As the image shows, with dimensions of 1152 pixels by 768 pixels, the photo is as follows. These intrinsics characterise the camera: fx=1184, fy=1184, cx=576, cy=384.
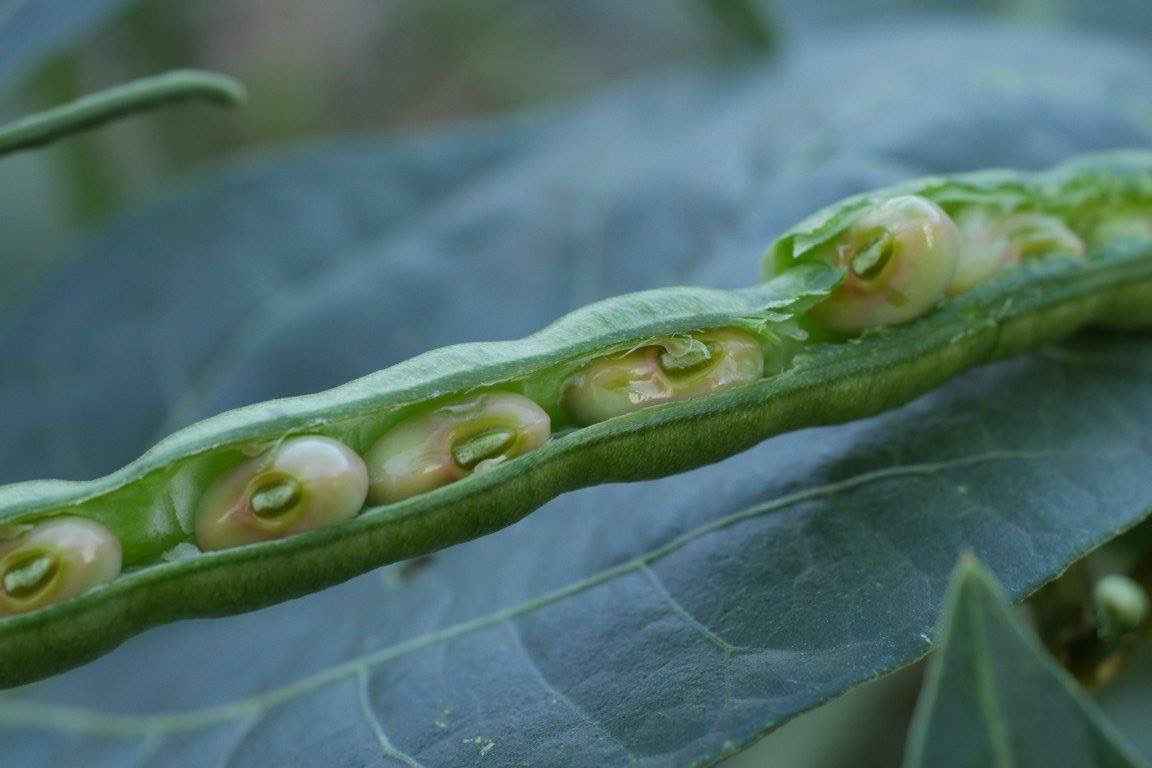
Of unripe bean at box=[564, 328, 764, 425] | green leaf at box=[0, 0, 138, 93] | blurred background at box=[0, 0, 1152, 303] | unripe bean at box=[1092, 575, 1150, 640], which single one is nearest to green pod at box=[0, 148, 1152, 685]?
unripe bean at box=[564, 328, 764, 425]

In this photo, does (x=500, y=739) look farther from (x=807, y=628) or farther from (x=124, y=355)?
(x=124, y=355)

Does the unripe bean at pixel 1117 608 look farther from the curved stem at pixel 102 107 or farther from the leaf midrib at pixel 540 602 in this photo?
the curved stem at pixel 102 107

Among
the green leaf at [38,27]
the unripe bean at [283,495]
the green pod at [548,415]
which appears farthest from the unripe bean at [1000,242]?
the green leaf at [38,27]

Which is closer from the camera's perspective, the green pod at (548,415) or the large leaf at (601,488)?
the green pod at (548,415)

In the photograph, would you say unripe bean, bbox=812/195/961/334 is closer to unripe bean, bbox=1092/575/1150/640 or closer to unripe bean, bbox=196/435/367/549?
unripe bean, bbox=1092/575/1150/640

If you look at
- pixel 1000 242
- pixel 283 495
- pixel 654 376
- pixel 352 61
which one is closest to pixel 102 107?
pixel 283 495

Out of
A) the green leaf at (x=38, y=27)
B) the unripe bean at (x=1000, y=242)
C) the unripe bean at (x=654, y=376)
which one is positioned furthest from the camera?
the green leaf at (x=38, y=27)
